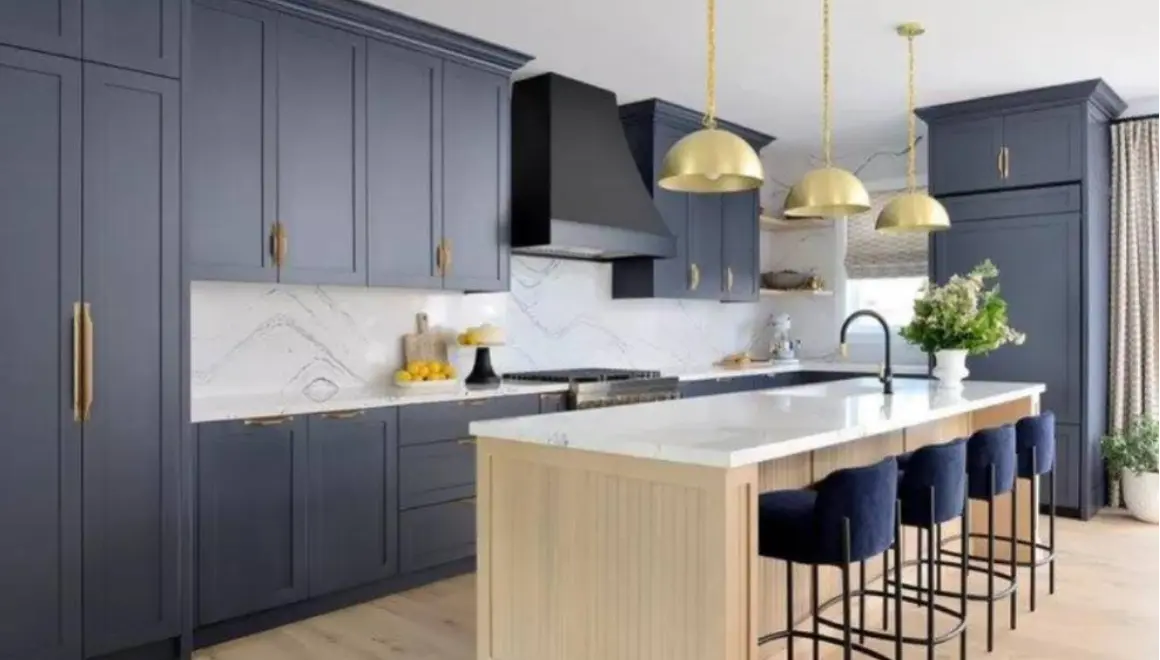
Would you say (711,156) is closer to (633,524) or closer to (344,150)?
(633,524)

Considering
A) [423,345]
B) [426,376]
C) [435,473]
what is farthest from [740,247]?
[435,473]

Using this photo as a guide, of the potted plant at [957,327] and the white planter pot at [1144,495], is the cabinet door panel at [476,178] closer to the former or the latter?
the potted plant at [957,327]

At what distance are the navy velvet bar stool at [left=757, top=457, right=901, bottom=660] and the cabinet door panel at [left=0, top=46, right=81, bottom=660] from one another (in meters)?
2.19

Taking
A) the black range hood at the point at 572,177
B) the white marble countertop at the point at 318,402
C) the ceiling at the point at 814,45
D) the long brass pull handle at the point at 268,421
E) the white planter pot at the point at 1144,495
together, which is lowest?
the white planter pot at the point at 1144,495

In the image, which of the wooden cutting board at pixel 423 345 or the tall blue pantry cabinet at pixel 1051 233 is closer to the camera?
the wooden cutting board at pixel 423 345

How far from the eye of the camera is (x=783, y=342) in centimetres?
707

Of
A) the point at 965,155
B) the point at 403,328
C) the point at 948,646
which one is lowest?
the point at 948,646

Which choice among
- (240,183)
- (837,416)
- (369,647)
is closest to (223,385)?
(240,183)

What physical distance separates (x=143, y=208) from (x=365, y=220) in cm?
116

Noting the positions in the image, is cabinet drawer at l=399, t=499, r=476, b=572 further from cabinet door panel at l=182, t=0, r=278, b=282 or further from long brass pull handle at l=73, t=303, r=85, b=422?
long brass pull handle at l=73, t=303, r=85, b=422

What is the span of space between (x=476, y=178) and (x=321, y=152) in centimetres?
90

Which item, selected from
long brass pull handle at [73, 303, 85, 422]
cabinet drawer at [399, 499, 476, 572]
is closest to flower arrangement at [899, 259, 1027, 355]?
cabinet drawer at [399, 499, 476, 572]

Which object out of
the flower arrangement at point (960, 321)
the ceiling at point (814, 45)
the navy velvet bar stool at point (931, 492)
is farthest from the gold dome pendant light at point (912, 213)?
the navy velvet bar stool at point (931, 492)

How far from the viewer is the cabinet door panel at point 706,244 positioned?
6.01 m
